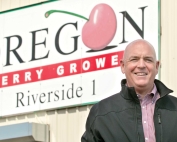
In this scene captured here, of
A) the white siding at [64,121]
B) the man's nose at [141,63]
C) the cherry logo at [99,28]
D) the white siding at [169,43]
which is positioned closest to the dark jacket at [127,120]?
the man's nose at [141,63]

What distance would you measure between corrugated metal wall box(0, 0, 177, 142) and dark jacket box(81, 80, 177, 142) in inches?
231

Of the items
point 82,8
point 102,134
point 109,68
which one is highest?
point 82,8

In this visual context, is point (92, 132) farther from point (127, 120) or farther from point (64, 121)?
point (64, 121)

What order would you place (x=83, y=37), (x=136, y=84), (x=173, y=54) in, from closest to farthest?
(x=136, y=84) → (x=173, y=54) → (x=83, y=37)

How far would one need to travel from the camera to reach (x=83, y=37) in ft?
38.7

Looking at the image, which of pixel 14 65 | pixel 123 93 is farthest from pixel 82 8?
pixel 123 93

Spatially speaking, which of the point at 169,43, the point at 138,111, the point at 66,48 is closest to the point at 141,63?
the point at 138,111

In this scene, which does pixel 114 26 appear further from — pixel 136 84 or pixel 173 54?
pixel 136 84

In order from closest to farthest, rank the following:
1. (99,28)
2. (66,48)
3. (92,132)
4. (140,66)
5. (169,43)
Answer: (140,66)
(92,132)
(169,43)
(99,28)
(66,48)

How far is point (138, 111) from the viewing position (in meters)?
4.68

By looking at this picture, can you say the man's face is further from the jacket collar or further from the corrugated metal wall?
the corrugated metal wall

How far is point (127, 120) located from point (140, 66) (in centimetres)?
34

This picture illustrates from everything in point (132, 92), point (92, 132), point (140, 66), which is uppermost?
point (140, 66)

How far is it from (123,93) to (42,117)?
729cm
